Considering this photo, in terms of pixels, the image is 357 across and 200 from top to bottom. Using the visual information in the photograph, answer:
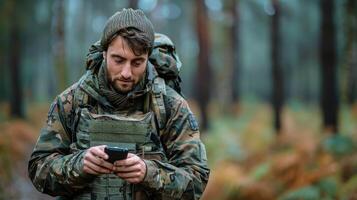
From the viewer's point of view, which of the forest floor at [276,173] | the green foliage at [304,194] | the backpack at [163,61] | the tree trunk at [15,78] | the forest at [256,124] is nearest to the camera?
the backpack at [163,61]

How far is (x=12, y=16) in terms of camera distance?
19.1 meters

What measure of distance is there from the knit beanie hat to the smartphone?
2.03 ft

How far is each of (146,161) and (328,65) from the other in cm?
1025

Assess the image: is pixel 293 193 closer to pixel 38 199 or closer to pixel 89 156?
pixel 38 199

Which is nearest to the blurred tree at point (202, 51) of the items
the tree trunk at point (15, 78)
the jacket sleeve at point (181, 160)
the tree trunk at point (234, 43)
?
the tree trunk at point (234, 43)

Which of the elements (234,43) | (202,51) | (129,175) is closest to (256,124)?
(202,51)

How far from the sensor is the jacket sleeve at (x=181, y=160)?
107 inches

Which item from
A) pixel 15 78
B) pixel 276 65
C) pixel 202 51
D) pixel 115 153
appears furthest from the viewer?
pixel 15 78

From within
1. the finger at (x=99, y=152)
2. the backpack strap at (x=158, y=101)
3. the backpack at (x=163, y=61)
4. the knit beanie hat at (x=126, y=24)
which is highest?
the knit beanie hat at (x=126, y=24)

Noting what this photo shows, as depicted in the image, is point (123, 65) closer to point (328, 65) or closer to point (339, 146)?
point (339, 146)

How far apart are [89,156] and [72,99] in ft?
1.58

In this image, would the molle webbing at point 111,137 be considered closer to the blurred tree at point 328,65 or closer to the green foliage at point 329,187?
the green foliage at point 329,187

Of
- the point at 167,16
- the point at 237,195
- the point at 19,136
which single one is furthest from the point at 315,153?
the point at 167,16

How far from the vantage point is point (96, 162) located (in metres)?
2.50
